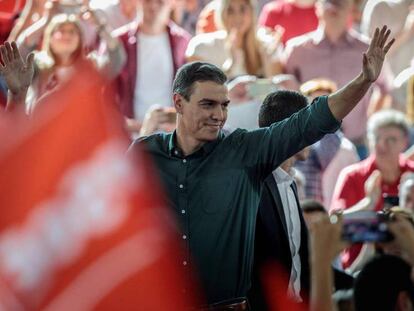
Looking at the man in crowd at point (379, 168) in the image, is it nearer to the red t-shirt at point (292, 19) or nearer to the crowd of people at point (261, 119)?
the crowd of people at point (261, 119)

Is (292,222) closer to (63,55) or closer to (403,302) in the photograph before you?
(403,302)

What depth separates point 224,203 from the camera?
662 centimetres

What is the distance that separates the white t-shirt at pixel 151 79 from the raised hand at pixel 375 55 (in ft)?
15.0

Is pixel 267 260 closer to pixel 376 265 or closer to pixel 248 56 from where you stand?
pixel 376 265

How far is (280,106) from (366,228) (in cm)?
69

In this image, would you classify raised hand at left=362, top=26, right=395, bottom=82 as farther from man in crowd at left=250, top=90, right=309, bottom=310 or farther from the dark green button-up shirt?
man in crowd at left=250, top=90, right=309, bottom=310

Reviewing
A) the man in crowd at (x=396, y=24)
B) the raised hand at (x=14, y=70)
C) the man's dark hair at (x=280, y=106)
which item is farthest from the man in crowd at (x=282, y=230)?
the man in crowd at (x=396, y=24)

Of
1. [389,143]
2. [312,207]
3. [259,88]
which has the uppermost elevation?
[259,88]

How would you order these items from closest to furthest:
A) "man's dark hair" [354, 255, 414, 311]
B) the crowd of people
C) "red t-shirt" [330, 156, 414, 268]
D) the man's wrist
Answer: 1. "man's dark hair" [354, 255, 414, 311]
2. the man's wrist
3. the crowd of people
4. "red t-shirt" [330, 156, 414, 268]

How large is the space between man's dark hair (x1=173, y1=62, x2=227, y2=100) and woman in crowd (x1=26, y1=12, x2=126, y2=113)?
324cm

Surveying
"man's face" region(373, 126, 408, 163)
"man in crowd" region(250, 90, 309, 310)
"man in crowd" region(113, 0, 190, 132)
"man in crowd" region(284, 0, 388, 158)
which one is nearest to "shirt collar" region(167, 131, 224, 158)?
"man in crowd" region(250, 90, 309, 310)

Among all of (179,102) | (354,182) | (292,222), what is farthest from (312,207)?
(179,102)

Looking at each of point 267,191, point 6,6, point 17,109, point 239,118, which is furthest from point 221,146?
point 6,6

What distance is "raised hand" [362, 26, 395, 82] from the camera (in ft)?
20.6
